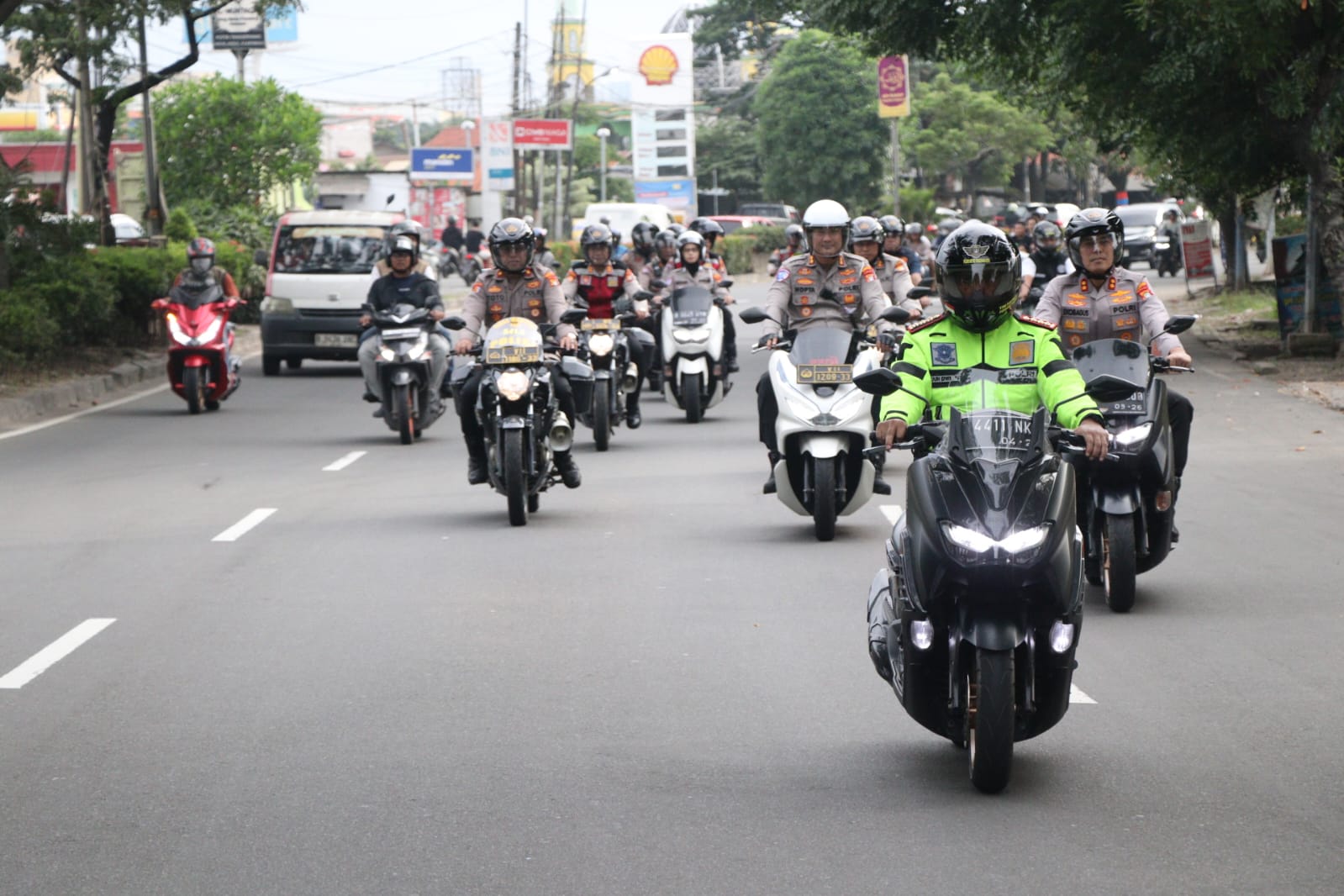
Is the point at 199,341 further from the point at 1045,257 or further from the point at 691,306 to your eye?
the point at 1045,257

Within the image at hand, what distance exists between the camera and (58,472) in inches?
626

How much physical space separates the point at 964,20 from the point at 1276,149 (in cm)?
406

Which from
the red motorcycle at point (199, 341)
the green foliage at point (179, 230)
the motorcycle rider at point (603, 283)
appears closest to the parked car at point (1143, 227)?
the green foliage at point (179, 230)

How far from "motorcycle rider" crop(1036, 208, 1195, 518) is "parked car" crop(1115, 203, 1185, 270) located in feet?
146

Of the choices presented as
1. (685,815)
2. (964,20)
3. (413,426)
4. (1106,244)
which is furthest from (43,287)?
(685,815)

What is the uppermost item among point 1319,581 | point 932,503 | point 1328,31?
point 1328,31

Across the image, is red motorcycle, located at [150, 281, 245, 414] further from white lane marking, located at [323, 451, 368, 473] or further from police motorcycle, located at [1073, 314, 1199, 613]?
police motorcycle, located at [1073, 314, 1199, 613]

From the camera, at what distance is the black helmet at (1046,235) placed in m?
18.0

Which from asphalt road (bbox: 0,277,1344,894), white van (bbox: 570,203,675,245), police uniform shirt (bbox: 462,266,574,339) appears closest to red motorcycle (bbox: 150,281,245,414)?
asphalt road (bbox: 0,277,1344,894)

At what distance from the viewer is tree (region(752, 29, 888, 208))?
73812mm

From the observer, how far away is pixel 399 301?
1781cm

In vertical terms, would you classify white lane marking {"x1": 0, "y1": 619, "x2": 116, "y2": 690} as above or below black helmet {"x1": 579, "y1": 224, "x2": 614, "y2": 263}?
below

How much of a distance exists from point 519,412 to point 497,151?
63001 millimetres

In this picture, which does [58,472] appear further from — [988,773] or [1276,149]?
[1276,149]
